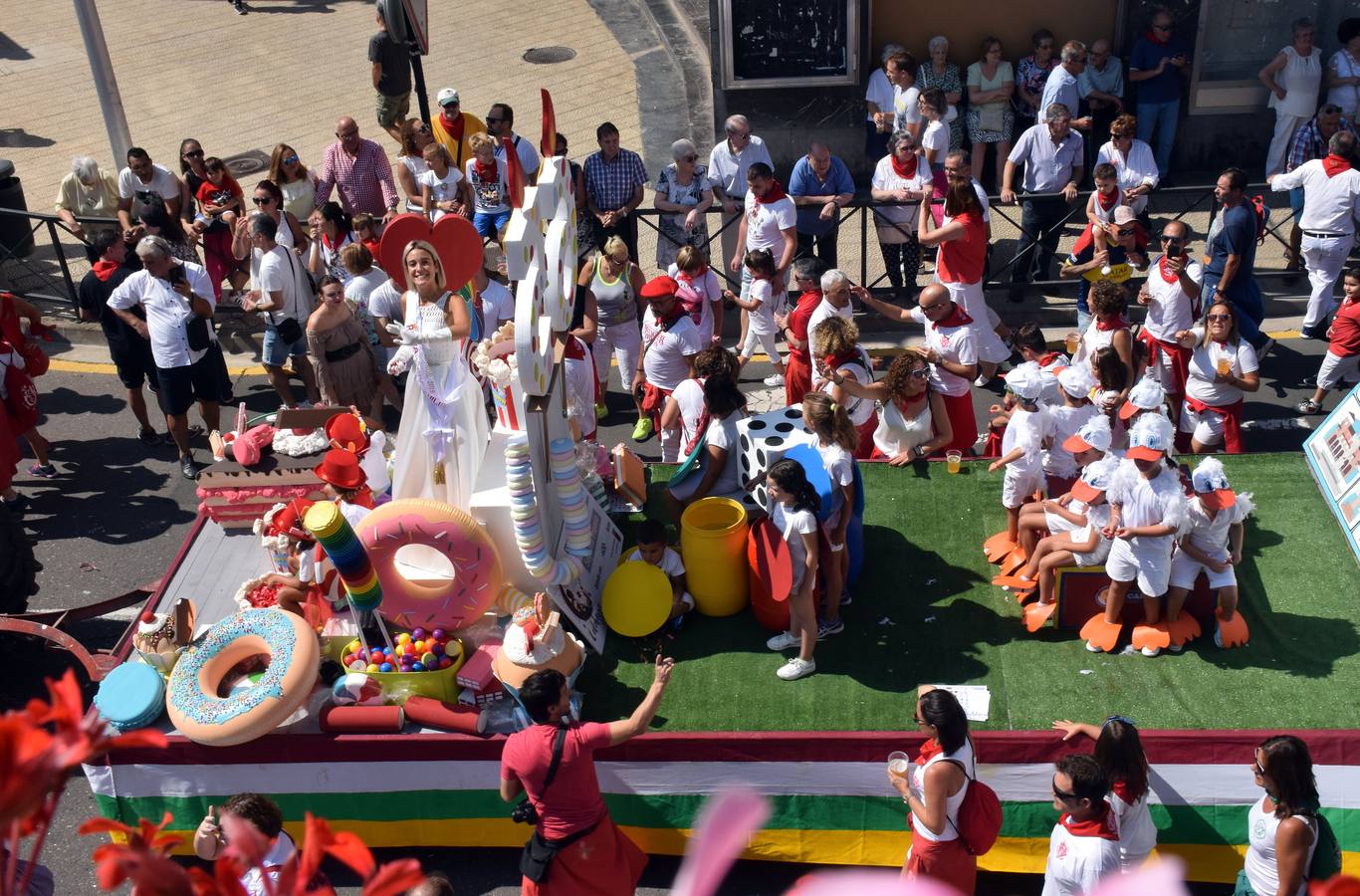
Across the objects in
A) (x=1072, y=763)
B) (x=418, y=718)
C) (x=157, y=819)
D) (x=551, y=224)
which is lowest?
(x=157, y=819)

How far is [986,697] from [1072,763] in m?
Result: 1.38

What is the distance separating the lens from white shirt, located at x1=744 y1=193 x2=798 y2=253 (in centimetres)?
1063

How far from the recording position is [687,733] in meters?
6.69

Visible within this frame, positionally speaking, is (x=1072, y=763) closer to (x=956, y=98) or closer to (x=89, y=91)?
(x=956, y=98)

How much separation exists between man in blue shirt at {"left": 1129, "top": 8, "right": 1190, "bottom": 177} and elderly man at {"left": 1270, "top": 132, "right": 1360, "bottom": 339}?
8.96 ft

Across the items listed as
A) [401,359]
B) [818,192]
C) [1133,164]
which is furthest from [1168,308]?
[401,359]

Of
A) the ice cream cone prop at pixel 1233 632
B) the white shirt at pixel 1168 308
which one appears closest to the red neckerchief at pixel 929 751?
the ice cream cone prop at pixel 1233 632

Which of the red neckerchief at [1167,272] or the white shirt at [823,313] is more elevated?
the red neckerchief at [1167,272]

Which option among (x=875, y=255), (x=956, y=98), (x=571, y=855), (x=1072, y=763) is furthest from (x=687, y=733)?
(x=956, y=98)

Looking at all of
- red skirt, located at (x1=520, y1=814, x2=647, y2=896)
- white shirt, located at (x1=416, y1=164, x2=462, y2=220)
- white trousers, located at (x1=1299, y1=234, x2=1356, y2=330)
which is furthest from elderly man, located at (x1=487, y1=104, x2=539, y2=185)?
red skirt, located at (x1=520, y1=814, x2=647, y2=896)

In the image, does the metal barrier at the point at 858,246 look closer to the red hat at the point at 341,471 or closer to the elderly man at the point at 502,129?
the elderly man at the point at 502,129

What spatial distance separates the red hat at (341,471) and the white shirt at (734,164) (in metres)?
5.07

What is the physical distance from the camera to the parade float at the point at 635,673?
6.58 metres

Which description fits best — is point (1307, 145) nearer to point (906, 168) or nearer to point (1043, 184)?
point (1043, 184)
